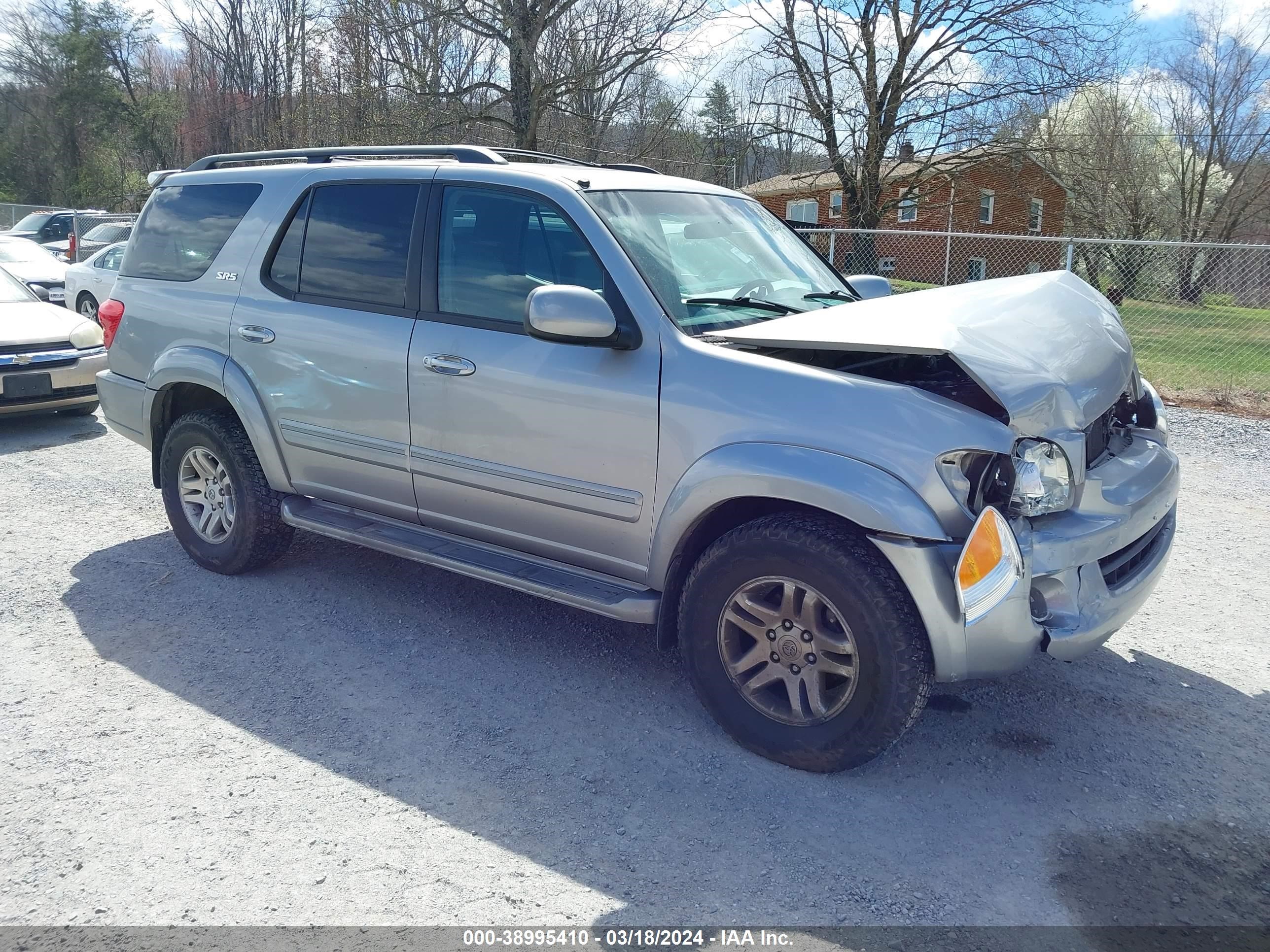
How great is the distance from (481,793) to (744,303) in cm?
214

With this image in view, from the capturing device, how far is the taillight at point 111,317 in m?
5.49

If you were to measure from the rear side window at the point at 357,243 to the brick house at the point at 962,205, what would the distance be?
1315 centimetres

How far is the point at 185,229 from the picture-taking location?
5.29 meters

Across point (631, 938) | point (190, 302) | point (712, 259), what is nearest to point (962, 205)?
point (712, 259)

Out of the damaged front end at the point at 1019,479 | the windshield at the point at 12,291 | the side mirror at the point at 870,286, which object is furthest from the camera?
the windshield at the point at 12,291

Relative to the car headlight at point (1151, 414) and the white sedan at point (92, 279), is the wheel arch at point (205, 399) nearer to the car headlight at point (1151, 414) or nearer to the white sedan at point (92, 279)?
the car headlight at point (1151, 414)

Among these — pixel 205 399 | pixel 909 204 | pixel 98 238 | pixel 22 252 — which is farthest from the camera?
pixel 909 204

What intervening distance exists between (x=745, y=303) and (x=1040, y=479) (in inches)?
55.2

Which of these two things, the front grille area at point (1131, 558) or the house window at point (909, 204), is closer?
the front grille area at point (1131, 558)

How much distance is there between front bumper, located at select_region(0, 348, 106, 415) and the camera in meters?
8.19

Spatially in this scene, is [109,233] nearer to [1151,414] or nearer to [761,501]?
[761,501]

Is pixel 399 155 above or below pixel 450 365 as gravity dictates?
above

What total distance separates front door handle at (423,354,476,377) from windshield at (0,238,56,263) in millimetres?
14852

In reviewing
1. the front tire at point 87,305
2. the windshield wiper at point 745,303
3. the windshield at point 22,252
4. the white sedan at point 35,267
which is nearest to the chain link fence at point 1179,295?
the windshield wiper at point 745,303
